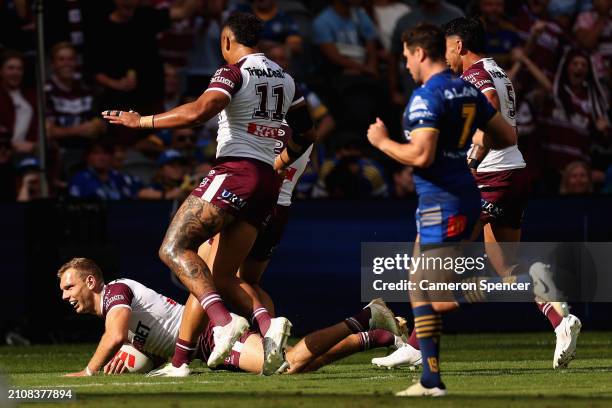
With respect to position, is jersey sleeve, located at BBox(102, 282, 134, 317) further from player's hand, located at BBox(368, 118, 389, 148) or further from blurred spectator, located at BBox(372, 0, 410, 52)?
blurred spectator, located at BBox(372, 0, 410, 52)

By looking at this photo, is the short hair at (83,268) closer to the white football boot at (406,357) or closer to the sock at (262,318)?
the sock at (262,318)

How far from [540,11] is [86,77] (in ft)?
20.9

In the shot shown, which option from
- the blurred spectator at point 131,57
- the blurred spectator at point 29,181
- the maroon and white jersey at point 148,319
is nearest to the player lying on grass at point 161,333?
the maroon and white jersey at point 148,319

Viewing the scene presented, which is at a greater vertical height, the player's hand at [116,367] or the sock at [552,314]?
the sock at [552,314]

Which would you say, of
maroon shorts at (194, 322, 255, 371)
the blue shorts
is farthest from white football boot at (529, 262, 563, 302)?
the blue shorts

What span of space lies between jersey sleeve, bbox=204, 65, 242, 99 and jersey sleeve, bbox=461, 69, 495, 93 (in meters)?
2.00

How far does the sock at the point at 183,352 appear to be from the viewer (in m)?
10.1

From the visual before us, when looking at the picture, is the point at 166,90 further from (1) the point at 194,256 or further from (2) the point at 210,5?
(1) the point at 194,256

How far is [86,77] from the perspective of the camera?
1764cm

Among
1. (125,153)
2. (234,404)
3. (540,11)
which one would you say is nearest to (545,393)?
(234,404)

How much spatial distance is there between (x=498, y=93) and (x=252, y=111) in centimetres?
216

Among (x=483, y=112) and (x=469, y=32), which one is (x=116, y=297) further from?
(x=469, y=32)

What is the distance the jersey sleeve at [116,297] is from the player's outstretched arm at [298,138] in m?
1.45

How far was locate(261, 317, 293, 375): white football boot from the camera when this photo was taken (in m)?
Result: 9.47
